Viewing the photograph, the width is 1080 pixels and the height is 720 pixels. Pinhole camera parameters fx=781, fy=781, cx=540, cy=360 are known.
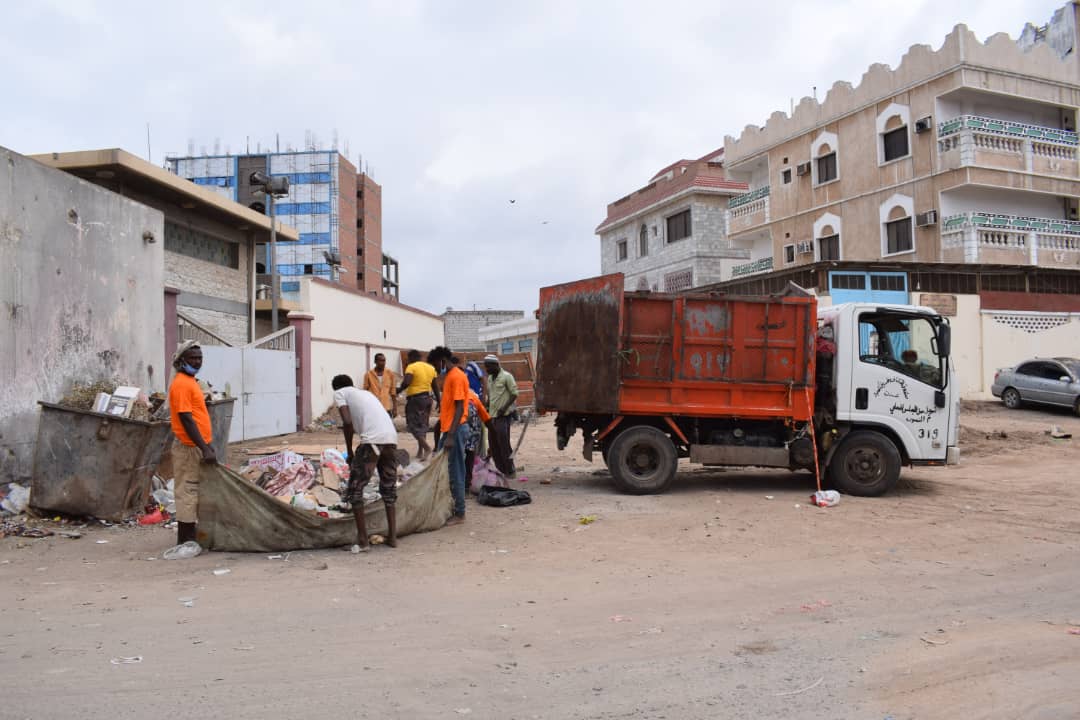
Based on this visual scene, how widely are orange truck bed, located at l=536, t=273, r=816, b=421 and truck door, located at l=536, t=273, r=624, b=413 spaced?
12 mm

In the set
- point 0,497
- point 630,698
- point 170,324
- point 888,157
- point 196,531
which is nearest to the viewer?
point 630,698

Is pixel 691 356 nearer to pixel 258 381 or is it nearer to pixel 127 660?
pixel 127 660

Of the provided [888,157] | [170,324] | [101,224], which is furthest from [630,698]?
[888,157]

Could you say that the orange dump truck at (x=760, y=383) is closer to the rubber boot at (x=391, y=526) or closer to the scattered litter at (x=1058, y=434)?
the rubber boot at (x=391, y=526)

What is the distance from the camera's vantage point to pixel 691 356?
9477 millimetres

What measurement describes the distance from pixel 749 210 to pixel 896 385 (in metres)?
24.2

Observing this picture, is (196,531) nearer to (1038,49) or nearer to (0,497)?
(0,497)

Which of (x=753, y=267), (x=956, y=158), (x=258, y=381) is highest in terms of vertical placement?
(x=956, y=158)

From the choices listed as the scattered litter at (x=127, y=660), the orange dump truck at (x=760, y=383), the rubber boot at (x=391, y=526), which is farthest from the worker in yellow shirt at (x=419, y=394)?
the scattered litter at (x=127, y=660)

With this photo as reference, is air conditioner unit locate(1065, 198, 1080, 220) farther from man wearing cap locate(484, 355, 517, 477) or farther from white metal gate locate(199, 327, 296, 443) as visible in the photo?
white metal gate locate(199, 327, 296, 443)

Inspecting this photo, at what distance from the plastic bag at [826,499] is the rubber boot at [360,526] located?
512 centimetres

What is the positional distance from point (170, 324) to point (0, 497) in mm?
4906

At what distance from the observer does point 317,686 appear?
3.63 metres

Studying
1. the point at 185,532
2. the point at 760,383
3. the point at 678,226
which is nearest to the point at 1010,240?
the point at 678,226
